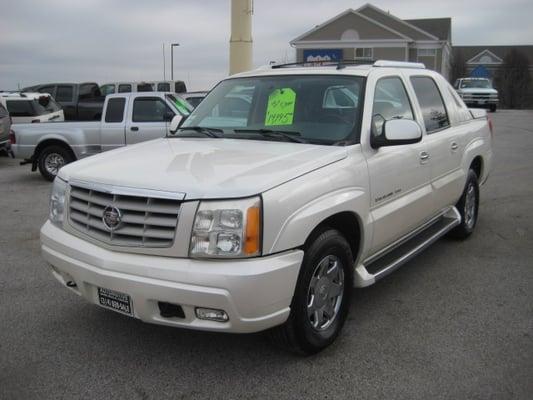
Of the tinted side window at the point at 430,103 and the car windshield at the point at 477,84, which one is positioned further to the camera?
the car windshield at the point at 477,84

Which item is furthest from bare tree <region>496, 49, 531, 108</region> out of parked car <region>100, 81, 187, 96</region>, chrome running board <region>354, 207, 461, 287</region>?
chrome running board <region>354, 207, 461, 287</region>

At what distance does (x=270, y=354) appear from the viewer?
3.59 m

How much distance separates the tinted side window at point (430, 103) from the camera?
16.4ft

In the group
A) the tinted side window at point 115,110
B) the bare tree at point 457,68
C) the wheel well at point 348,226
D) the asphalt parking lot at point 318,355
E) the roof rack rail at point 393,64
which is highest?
the bare tree at point 457,68

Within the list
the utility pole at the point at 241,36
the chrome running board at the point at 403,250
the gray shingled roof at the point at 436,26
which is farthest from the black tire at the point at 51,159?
the gray shingled roof at the point at 436,26

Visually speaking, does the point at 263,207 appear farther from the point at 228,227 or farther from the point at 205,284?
the point at 205,284

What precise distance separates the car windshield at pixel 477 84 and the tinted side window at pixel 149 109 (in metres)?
28.1

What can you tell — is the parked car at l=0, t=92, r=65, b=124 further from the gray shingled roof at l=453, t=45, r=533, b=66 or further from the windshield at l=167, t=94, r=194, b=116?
the gray shingled roof at l=453, t=45, r=533, b=66

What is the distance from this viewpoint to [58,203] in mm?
3693

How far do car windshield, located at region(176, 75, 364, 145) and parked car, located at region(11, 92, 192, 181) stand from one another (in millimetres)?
6313

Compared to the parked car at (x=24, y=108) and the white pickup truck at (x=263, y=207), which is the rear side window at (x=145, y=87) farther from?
the white pickup truck at (x=263, y=207)

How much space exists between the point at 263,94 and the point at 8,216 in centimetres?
483

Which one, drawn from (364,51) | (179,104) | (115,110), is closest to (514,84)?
(364,51)

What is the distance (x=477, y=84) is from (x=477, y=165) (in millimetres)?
30981
